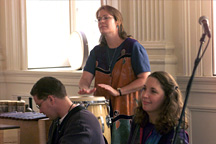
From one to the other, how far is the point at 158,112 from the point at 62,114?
526 mm

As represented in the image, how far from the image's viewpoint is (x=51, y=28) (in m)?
5.60

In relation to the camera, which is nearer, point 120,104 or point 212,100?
point 120,104

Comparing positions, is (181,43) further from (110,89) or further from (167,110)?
(167,110)

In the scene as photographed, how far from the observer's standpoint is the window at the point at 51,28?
212 inches

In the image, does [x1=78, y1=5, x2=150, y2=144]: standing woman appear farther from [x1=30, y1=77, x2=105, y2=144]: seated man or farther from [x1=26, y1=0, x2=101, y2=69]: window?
[x1=26, y1=0, x2=101, y2=69]: window

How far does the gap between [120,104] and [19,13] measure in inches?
99.2

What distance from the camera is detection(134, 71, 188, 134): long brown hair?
88.0 inches

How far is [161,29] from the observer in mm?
3982

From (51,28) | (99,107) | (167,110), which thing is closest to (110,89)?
(99,107)

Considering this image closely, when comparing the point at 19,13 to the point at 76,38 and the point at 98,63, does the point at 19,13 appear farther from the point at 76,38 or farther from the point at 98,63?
the point at 98,63

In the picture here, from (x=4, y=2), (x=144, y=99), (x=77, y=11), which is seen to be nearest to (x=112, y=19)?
(x=144, y=99)

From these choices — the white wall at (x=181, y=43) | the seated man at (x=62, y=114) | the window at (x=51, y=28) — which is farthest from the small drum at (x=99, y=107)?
the window at (x=51, y=28)

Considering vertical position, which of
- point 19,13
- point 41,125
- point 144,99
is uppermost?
point 19,13

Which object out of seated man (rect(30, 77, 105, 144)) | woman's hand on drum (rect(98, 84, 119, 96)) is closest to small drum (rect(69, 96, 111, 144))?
woman's hand on drum (rect(98, 84, 119, 96))
